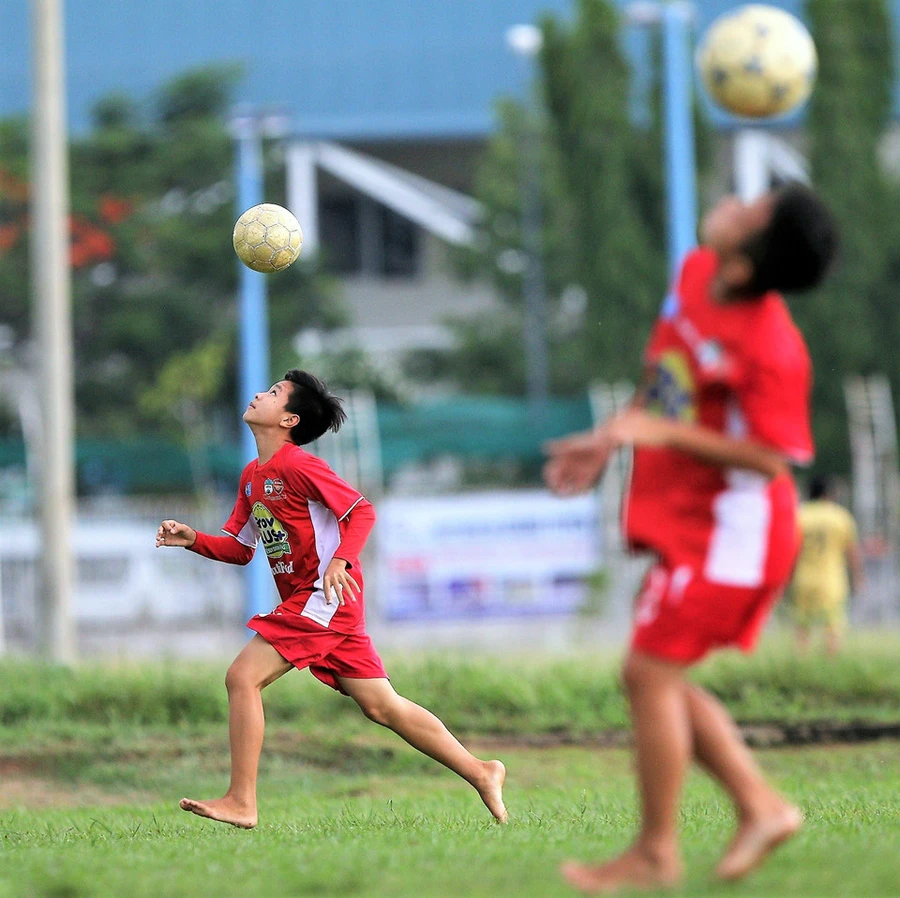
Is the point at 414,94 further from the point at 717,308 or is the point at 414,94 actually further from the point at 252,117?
the point at 717,308

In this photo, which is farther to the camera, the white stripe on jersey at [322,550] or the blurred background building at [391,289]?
the blurred background building at [391,289]

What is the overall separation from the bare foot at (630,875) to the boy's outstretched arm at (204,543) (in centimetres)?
257

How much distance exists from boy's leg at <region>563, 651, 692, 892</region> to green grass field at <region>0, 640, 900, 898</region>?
12 cm

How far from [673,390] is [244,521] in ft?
8.17

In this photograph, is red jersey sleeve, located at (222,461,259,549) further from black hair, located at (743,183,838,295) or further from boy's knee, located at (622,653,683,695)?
black hair, located at (743,183,838,295)

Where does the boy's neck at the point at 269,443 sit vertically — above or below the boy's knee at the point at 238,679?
above

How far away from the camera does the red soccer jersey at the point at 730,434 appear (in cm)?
425

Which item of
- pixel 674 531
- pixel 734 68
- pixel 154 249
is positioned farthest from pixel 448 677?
pixel 154 249

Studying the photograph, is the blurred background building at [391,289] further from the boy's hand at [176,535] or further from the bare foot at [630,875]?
the bare foot at [630,875]

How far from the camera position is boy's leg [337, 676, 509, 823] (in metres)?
6.36

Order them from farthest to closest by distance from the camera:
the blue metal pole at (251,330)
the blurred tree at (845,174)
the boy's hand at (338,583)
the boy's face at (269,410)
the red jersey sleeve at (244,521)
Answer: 1. the blurred tree at (845,174)
2. the blue metal pole at (251,330)
3. the red jersey sleeve at (244,521)
4. the boy's face at (269,410)
5. the boy's hand at (338,583)

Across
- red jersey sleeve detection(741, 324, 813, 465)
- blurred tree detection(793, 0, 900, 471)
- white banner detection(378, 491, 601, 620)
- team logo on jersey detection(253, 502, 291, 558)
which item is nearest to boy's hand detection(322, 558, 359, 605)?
team logo on jersey detection(253, 502, 291, 558)

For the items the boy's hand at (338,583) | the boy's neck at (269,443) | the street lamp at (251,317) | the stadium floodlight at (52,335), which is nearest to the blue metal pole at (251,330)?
the street lamp at (251,317)

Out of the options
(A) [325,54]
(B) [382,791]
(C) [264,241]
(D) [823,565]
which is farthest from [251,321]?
(A) [325,54]
